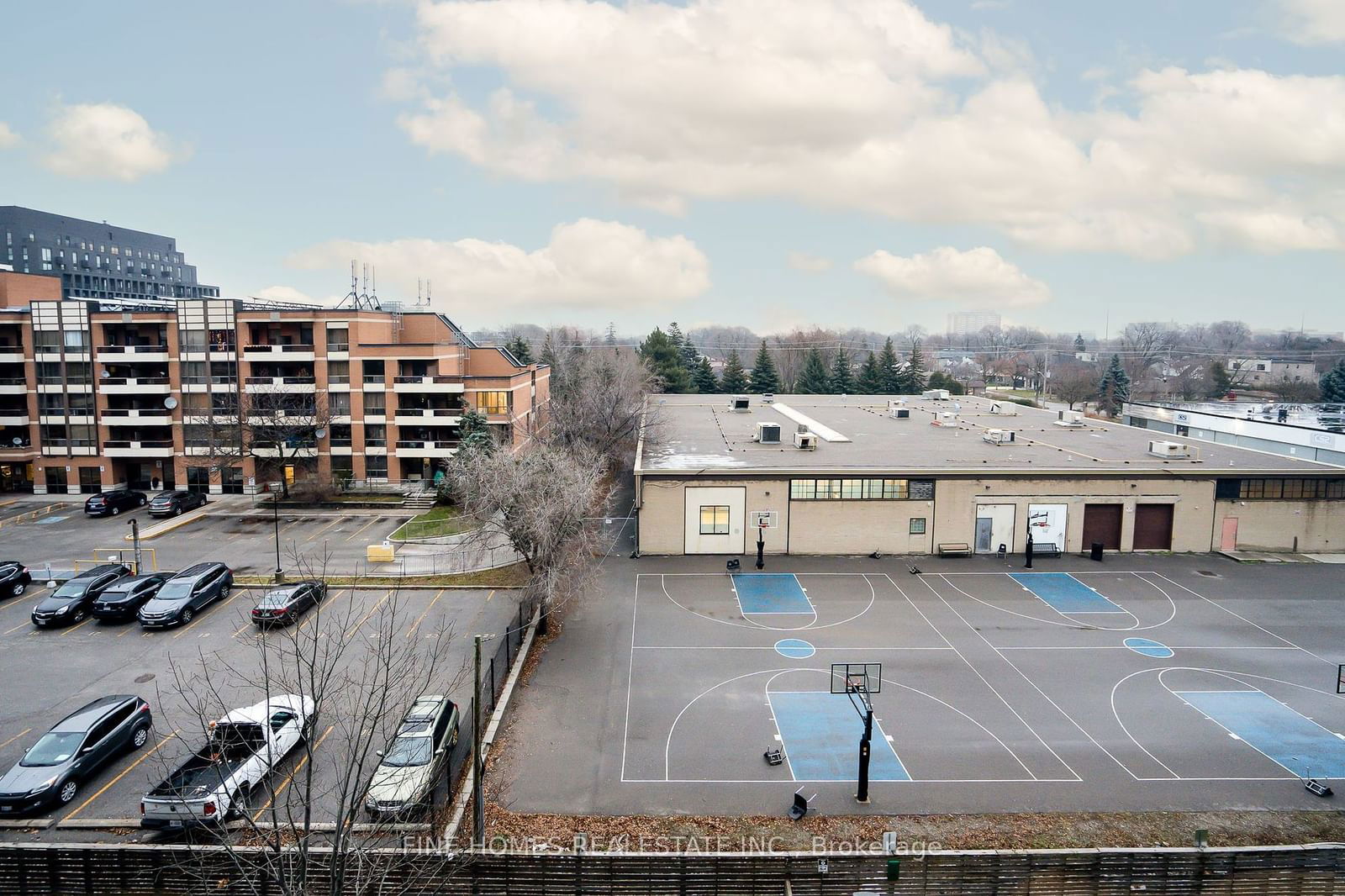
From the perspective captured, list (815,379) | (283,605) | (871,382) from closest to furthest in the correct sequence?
(283,605) → (871,382) → (815,379)

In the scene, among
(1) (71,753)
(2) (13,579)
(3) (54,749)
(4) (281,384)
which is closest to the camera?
(1) (71,753)

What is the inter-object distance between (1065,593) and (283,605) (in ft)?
93.6

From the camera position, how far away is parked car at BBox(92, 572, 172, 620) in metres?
26.8

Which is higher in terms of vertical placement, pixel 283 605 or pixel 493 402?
pixel 493 402

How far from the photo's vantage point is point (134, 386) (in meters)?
50.2

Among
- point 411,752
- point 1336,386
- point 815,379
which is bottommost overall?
point 411,752

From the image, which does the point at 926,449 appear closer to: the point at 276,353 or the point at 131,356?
the point at 276,353

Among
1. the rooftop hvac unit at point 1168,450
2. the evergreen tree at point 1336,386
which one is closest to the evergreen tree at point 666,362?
the rooftop hvac unit at point 1168,450

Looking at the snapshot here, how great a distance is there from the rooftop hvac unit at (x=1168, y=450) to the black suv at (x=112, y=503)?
56695 millimetres

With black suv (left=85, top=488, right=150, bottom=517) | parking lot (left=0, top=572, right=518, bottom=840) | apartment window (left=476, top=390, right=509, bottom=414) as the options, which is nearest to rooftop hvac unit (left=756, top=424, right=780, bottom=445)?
apartment window (left=476, top=390, right=509, bottom=414)

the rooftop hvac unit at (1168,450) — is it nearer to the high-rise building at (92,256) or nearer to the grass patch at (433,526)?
the grass patch at (433,526)

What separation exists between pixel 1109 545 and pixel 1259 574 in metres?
5.60

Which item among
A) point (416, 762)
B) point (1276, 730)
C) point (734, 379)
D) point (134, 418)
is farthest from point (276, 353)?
point (734, 379)

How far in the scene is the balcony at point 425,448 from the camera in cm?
5047
